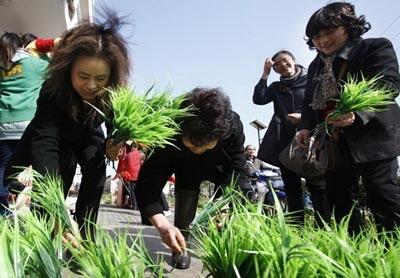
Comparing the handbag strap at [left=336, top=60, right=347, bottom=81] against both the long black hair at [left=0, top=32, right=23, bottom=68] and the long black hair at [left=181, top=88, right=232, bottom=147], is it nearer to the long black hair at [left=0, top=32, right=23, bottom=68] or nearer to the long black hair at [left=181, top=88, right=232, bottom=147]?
the long black hair at [left=181, top=88, right=232, bottom=147]

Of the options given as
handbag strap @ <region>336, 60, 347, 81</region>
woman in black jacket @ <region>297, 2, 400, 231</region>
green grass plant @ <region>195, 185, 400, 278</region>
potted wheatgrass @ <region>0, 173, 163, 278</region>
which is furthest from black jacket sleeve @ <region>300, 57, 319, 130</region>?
potted wheatgrass @ <region>0, 173, 163, 278</region>

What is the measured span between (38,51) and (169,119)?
133 cm

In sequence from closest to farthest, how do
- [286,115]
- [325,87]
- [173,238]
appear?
[173,238], [325,87], [286,115]

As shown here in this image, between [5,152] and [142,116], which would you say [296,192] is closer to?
[142,116]

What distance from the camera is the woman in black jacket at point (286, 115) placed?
10.0ft

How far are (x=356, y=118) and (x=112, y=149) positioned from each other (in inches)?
42.7

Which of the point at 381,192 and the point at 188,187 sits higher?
the point at 381,192

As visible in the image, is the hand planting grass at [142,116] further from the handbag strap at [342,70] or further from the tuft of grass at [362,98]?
the handbag strap at [342,70]

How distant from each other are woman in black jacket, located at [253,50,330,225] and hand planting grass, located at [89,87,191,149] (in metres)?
1.34

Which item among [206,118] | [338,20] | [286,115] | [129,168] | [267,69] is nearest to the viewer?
[206,118]

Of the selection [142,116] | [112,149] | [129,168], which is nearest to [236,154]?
[112,149]

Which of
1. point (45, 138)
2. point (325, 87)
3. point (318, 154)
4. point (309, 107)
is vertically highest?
point (325, 87)

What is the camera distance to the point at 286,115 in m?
3.29

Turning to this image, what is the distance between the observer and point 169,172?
2.56 m
